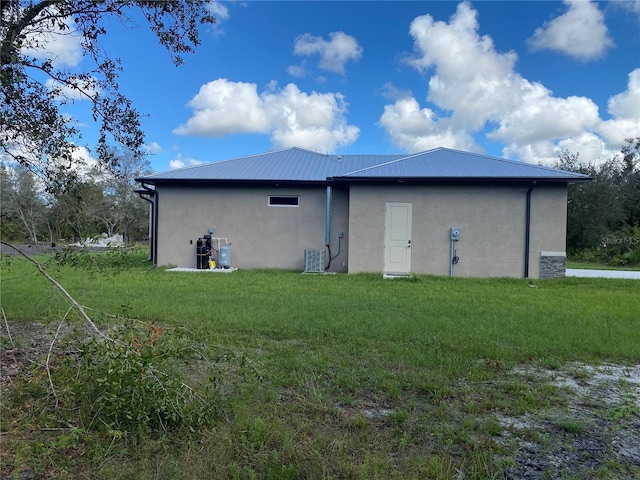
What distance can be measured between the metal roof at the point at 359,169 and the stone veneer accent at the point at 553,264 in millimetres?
1952

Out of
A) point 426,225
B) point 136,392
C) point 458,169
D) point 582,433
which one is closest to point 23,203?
point 136,392

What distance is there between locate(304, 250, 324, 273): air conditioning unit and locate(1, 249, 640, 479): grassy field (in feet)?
11.9

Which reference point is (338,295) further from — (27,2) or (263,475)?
(27,2)

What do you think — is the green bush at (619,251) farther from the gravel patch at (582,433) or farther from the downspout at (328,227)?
the gravel patch at (582,433)

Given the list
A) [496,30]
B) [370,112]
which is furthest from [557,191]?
[370,112]

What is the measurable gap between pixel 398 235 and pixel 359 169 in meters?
3.01

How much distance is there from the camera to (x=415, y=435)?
256cm

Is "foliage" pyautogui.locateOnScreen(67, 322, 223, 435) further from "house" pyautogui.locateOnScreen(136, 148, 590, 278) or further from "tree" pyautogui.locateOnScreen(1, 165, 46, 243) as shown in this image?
"house" pyautogui.locateOnScreen(136, 148, 590, 278)

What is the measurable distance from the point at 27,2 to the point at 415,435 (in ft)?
15.5

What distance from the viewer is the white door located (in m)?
10.8

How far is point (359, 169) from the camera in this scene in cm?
1273

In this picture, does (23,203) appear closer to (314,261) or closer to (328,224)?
(314,261)

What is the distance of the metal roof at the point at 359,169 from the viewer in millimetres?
10422

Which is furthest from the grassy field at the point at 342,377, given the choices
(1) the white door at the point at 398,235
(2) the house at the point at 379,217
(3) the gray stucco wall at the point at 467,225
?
(1) the white door at the point at 398,235
